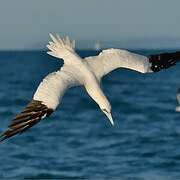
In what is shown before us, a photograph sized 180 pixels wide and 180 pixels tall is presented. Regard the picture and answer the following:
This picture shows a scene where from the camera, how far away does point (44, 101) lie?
1695cm

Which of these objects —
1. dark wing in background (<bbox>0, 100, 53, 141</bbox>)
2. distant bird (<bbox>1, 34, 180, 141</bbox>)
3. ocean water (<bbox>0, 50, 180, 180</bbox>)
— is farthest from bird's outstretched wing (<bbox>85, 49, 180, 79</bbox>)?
ocean water (<bbox>0, 50, 180, 180</bbox>)

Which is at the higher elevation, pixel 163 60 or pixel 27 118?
pixel 163 60

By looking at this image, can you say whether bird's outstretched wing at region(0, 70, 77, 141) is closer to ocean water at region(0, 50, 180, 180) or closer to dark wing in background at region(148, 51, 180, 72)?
dark wing in background at region(148, 51, 180, 72)

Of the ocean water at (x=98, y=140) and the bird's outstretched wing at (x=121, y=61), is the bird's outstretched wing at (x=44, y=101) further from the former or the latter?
the ocean water at (x=98, y=140)

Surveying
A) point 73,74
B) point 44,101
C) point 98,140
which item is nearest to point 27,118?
point 44,101

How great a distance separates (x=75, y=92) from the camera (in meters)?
84.6

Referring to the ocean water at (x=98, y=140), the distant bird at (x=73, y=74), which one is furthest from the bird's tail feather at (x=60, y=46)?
the ocean water at (x=98, y=140)

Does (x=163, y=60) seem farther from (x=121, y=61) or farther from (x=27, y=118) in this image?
(x=27, y=118)

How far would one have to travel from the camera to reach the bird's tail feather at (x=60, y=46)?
18.1 meters

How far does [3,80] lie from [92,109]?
95.1ft

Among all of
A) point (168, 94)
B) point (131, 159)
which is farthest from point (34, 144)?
point (168, 94)

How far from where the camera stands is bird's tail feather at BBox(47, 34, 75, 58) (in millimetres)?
18125

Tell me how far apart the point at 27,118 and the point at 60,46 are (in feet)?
7.62

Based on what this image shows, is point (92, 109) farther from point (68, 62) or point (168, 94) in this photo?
point (68, 62)
